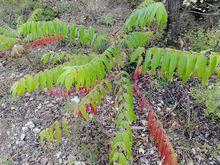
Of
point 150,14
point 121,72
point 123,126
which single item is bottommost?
point 123,126

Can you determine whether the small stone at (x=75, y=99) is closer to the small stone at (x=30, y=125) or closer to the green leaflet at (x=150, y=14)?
the small stone at (x=30, y=125)

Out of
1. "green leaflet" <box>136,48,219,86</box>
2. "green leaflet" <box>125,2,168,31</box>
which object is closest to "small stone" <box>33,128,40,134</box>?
"green leaflet" <box>125,2,168,31</box>

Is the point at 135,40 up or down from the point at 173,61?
down

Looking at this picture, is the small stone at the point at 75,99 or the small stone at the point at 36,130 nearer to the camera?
the small stone at the point at 36,130

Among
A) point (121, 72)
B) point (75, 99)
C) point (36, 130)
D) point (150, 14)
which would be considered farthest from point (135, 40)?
point (36, 130)

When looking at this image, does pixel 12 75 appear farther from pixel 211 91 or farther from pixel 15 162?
pixel 211 91

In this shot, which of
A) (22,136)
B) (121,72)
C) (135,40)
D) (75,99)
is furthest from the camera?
(75,99)

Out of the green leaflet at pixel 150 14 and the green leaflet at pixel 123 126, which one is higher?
the green leaflet at pixel 150 14

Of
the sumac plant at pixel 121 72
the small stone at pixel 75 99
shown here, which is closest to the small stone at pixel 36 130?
the small stone at pixel 75 99

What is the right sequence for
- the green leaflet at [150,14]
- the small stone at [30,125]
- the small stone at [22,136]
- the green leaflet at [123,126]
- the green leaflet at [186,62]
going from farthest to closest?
the small stone at [30,125], the small stone at [22,136], the green leaflet at [150,14], the green leaflet at [123,126], the green leaflet at [186,62]

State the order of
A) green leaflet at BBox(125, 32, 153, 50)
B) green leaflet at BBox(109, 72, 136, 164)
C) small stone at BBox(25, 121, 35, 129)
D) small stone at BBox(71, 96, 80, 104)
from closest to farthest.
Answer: green leaflet at BBox(109, 72, 136, 164)
green leaflet at BBox(125, 32, 153, 50)
small stone at BBox(25, 121, 35, 129)
small stone at BBox(71, 96, 80, 104)

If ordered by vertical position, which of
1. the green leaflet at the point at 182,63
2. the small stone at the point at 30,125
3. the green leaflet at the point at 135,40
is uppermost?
the green leaflet at the point at 182,63

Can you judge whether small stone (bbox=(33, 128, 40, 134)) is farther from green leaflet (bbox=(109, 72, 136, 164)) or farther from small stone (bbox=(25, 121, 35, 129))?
green leaflet (bbox=(109, 72, 136, 164))

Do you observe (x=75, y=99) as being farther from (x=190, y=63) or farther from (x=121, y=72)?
(x=190, y=63)
